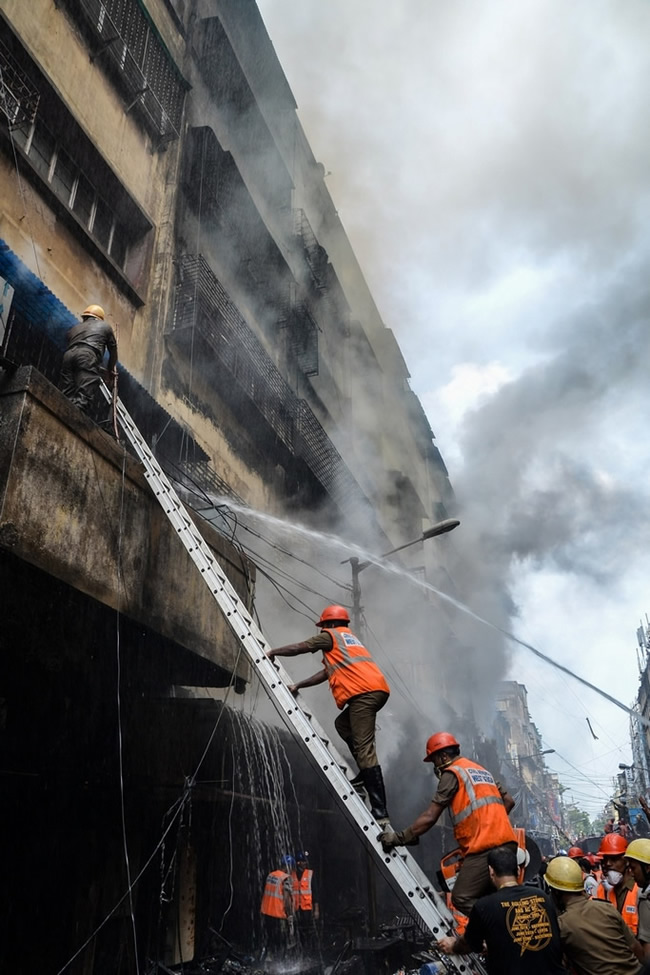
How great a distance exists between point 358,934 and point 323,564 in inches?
366

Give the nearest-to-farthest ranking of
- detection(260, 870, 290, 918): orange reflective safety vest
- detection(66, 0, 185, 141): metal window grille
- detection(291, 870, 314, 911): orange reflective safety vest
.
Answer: detection(260, 870, 290, 918): orange reflective safety vest → detection(291, 870, 314, 911): orange reflective safety vest → detection(66, 0, 185, 141): metal window grille

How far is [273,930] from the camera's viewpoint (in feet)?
29.1

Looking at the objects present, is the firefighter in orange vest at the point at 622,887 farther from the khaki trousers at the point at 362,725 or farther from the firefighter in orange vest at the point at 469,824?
the khaki trousers at the point at 362,725

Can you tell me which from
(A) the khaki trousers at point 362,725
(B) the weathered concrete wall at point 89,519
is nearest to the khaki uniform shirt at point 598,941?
(A) the khaki trousers at point 362,725

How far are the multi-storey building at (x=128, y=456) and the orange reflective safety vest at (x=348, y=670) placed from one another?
168 centimetres

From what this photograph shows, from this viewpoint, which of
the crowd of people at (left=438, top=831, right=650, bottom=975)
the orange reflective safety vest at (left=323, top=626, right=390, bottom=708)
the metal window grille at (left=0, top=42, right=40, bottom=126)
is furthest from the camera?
the metal window grille at (left=0, top=42, right=40, bottom=126)

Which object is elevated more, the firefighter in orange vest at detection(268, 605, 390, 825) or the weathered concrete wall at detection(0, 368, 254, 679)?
the weathered concrete wall at detection(0, 368, 254, 679)

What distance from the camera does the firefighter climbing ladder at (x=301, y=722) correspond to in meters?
3.74

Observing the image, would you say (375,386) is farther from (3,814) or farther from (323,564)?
(3,814)

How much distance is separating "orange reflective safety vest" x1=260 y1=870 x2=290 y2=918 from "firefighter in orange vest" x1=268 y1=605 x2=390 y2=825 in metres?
4.72

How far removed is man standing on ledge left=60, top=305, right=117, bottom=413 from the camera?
5.95 meters

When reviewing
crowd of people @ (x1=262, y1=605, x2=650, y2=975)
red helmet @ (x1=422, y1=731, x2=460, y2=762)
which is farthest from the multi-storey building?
red helmet @ (x1=422, y1=731, x2=460, y2=762)

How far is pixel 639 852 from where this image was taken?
480cm

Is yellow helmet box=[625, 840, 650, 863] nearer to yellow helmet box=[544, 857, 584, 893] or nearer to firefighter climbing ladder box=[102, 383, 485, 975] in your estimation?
yellow helmet box=[544, 857, 584, 893]
